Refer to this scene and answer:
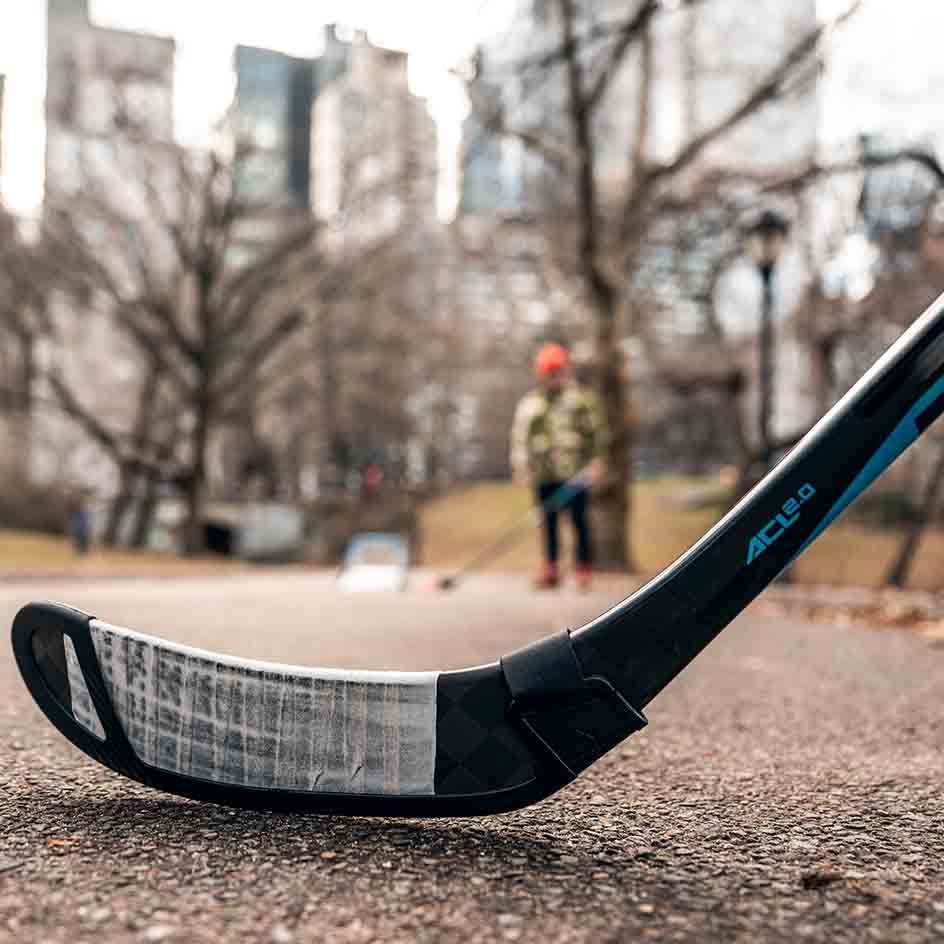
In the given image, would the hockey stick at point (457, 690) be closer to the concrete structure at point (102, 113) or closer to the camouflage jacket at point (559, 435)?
the camouflage jacket at point (559, 435)

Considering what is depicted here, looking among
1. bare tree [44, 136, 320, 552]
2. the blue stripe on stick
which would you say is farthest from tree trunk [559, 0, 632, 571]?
the blue stripe on stick

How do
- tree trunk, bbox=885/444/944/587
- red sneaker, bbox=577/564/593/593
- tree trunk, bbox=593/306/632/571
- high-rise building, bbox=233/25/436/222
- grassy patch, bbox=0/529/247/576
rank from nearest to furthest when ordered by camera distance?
red sneaker, bbox=577/564/593/593
tree trunk, bbox=885/444/944/587
tree trunk, bbox=593/306/632/571
grassy patch, bbox=0/529/247/576
high-rise building, bbox=233/25/436/222

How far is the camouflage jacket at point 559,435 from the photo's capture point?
808cm

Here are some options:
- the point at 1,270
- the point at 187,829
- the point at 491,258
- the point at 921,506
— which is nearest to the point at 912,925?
the point at 187,829

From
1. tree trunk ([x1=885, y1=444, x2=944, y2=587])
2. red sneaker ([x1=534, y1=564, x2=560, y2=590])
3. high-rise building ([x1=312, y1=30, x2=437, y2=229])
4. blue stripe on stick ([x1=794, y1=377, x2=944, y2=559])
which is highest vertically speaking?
high-rise building ([x1=312, y1=30, x2=437, y2=229])

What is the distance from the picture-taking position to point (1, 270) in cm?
2112

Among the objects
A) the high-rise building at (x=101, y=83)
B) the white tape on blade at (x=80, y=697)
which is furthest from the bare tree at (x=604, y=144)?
the white tape on blade at (x=80, y=697)

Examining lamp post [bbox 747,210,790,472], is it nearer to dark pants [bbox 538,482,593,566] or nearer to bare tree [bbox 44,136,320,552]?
dark pants [bbox 538,482,593,566]

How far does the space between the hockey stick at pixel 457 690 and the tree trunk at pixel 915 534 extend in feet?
26.3

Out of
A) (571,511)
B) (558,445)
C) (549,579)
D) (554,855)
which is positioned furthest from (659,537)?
(554,855)

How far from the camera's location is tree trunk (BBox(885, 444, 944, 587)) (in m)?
8.84

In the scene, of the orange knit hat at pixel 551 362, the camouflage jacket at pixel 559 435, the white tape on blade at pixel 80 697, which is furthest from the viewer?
the camouflage jacket at pixel 559 435

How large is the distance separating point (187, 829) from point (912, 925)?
1.02 m

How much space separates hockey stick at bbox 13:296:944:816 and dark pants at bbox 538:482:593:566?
21.5ft
